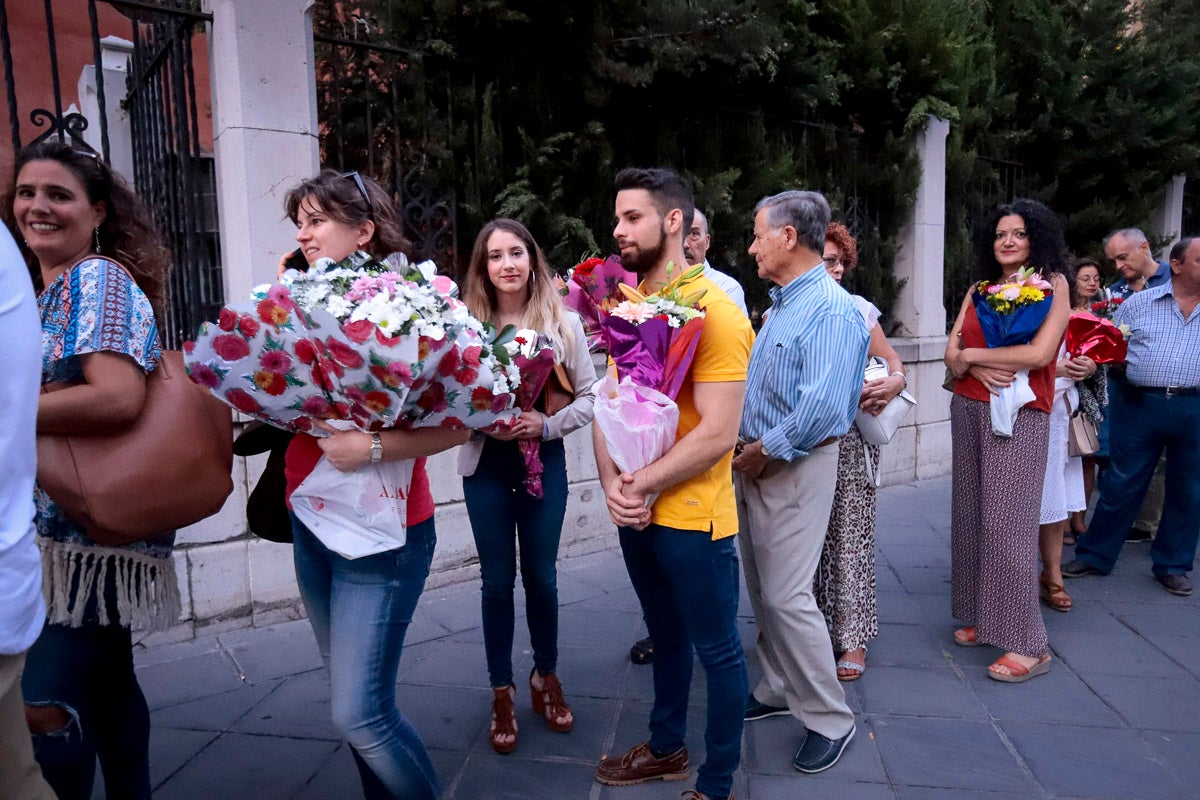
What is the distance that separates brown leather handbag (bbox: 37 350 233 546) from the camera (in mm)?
1951

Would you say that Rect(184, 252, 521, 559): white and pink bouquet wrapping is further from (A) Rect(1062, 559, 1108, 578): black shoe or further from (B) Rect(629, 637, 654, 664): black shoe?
(A) Rect(1062, 559, 1108, 578): black shoe

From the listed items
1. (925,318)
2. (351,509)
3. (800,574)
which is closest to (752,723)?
(800,574)

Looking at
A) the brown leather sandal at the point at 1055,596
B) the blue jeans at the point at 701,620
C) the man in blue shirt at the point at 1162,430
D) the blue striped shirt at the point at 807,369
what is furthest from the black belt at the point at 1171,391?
the blue jeans at the point at 701,620

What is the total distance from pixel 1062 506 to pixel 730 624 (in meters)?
2.86

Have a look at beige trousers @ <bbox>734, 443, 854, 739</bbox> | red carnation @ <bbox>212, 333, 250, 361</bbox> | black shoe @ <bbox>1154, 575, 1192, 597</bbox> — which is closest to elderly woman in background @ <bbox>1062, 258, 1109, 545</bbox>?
black shoe @ <bbox>1154, 575, 1192, 597</bbox>

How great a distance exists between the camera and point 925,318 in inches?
317

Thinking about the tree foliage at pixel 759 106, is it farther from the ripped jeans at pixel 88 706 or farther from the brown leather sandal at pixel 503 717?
the ripped jeans at pixel 88 706

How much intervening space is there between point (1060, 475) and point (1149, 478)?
3.20 ft

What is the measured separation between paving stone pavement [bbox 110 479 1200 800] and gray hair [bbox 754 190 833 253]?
6.25 ft

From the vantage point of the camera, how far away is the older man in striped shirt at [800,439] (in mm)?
2904

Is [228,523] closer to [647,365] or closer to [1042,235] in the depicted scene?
[647,365]

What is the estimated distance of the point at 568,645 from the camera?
4.10 m

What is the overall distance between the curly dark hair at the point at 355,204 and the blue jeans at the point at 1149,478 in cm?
471

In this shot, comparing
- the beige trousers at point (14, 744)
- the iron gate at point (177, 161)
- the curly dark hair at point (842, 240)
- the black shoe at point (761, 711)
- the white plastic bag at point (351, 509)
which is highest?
the iron gate at point (177, 161)
